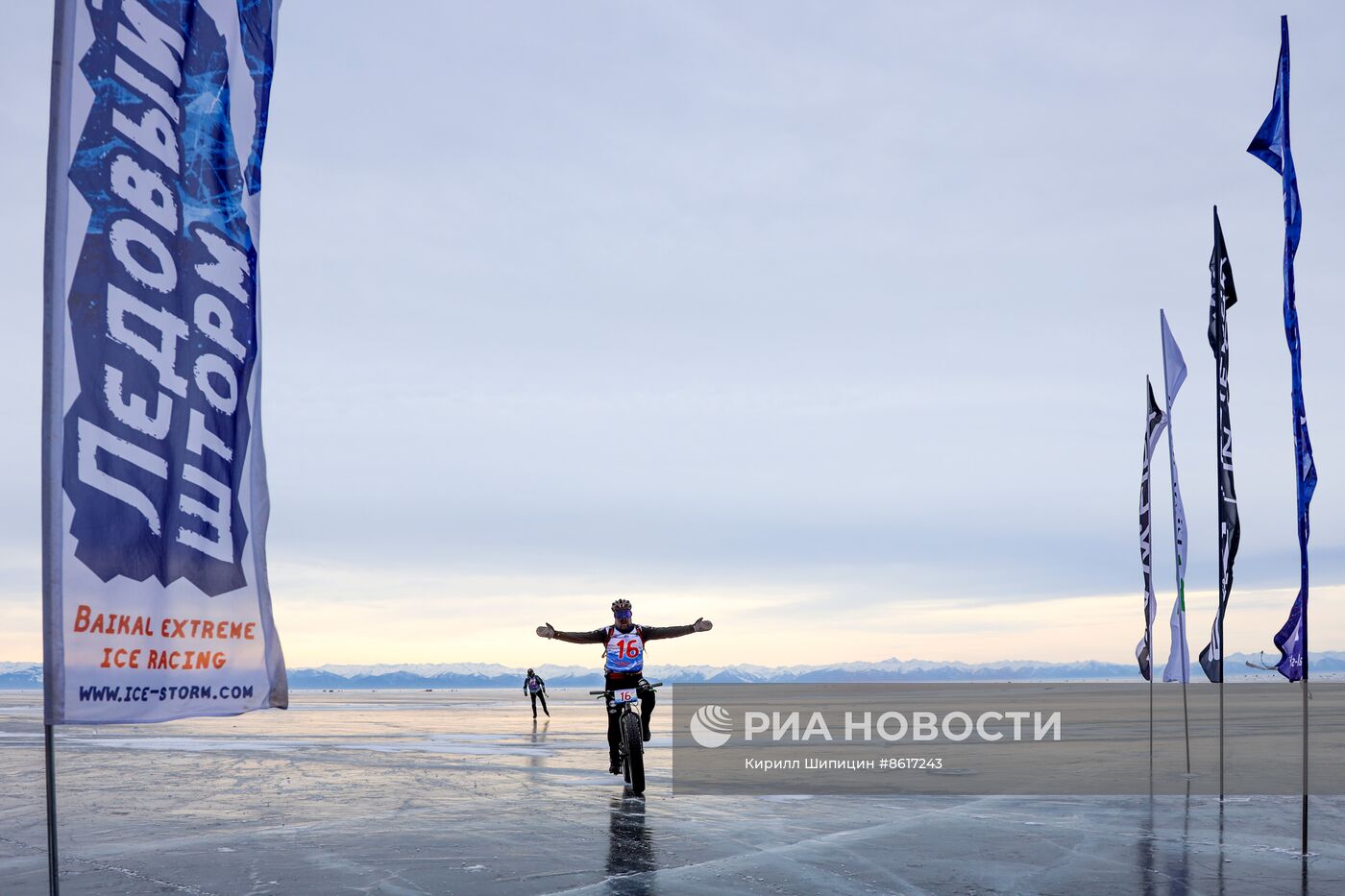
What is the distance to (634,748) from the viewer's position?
13883 mm

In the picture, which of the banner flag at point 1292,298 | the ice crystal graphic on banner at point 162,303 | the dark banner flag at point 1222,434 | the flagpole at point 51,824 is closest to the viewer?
the flagpole at point 51,824

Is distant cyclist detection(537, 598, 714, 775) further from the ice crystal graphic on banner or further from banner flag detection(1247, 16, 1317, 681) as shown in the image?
the ice crystal graphic on banner

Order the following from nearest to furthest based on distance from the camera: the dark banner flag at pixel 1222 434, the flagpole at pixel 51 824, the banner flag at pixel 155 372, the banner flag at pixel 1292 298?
the flagpole at pixel 51 824, the banner flag at pixel 155 372, the banner flag at pixel 1292 298, the dark banner flag at pixel 1222 434

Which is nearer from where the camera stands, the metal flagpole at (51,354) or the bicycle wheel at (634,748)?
the metal flagpole at (51,354)

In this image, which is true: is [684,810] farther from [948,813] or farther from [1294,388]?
[1294,388]

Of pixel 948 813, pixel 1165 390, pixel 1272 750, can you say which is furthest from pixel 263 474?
pixel 1272 750

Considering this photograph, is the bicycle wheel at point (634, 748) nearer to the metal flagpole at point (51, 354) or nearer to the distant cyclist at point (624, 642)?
the distant cyclist at point (624, 642)

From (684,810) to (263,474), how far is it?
751cm

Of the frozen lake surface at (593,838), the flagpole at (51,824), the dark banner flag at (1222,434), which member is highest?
the dark banner flag at (1222,434)

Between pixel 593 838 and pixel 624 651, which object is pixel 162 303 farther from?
pixel 624 651

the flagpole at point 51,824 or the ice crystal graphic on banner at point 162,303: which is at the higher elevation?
the ice crystal graphic on banner at point 162,303

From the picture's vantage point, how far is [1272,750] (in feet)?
72.3

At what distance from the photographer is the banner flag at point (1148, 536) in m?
17.7

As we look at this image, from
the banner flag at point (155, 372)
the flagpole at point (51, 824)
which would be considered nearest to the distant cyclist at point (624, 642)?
the banner flag at point (155, 372)
